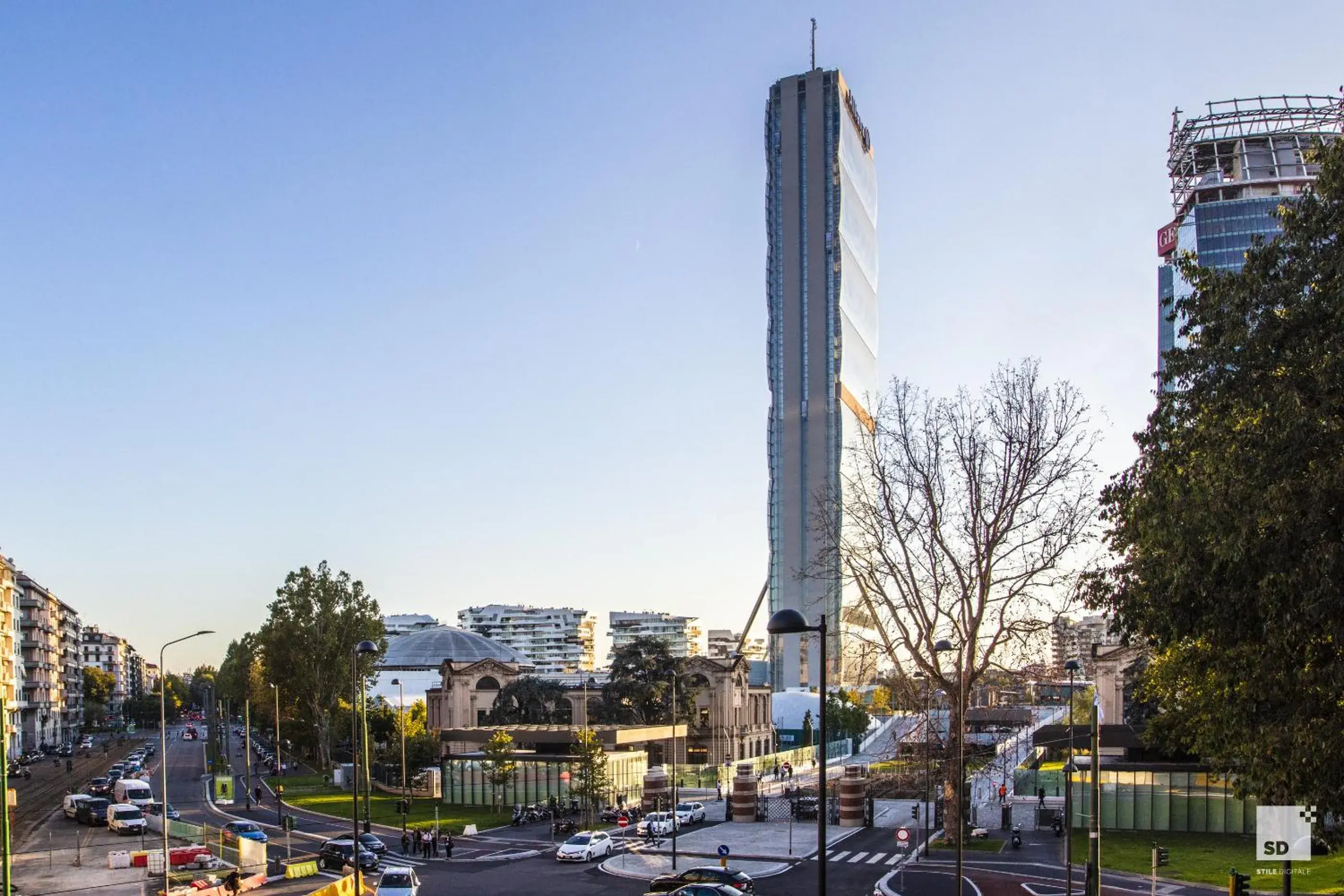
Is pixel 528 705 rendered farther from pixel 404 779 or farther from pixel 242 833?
pixel 242 833

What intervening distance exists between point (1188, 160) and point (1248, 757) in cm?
16039

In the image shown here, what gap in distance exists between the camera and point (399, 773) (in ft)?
264

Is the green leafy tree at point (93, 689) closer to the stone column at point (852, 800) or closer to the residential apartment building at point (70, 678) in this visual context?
the residential apartment building at point (70, 678)

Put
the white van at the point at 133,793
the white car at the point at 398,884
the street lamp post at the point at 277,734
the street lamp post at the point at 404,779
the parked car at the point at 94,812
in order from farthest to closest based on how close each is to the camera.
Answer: the street lamp post at the point at 277,734
the white van at the point at 133,793
the parked car at the point at 94,812
the street lamp post at the point at 404,779
the white car at the point at 398,884

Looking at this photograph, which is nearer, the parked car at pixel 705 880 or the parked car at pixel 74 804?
the parked car at pixel 705 880

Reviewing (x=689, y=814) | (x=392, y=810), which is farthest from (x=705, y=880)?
(x=392, y=810)

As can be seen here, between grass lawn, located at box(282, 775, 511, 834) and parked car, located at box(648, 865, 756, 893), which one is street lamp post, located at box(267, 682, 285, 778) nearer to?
grass lawn, located at box(282, 775, 511, 834)

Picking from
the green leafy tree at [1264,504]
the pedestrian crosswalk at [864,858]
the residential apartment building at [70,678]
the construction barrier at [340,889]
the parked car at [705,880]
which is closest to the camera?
the green leafy tree at [1264,504]

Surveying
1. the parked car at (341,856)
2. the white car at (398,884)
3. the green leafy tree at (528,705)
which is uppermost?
the white car at (398,884)

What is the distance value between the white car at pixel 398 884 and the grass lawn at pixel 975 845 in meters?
24.1

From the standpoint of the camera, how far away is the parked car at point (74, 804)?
62.4m

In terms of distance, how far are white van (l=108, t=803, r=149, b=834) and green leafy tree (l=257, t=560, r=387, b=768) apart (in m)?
27.7

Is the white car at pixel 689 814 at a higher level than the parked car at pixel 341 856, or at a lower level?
lower

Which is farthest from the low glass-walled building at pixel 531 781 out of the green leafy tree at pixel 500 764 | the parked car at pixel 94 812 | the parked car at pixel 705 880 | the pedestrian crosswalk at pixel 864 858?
the parked car at pixel 705 880
